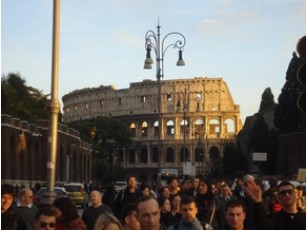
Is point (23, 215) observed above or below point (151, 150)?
below

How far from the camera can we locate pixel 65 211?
749 centimetres

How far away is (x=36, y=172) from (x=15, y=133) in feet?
25.2

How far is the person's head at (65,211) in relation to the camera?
7.39 m

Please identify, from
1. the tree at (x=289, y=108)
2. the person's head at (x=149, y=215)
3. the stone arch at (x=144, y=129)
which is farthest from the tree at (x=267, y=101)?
the person's head at (x=149, y=215)

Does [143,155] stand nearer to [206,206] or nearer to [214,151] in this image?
[214,151]

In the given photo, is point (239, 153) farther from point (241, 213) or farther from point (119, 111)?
point (241, 213)

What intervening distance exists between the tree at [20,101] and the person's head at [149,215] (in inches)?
2637

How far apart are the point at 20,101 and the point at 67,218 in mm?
71320

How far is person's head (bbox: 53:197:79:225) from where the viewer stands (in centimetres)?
739

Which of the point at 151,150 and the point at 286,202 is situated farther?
the point at 151,150

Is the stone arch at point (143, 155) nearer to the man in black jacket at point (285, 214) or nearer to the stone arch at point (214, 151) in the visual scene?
the stone arch at point (214, 151)

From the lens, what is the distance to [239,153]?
90750 mm

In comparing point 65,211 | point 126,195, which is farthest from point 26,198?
point 126,195

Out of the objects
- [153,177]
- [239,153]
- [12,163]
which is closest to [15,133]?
[12,163]
